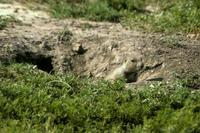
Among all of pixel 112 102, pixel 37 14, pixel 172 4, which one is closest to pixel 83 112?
pixel 112 102

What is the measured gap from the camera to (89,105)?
5.18 metres

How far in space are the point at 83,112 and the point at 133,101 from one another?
0.54 meters

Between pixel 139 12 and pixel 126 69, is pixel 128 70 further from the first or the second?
pixel 139 12

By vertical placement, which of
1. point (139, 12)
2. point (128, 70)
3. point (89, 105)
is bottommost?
point (139, 12)

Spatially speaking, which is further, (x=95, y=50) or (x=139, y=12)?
(x=139, y=12)

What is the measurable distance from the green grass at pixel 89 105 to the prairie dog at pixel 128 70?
2.06 feet

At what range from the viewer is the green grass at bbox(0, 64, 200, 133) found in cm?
474

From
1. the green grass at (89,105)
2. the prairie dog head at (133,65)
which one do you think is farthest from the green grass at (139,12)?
the green grass at (89,105)

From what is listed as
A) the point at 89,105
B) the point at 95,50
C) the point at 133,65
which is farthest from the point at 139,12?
the point at 89,105

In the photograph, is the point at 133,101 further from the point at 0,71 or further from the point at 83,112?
the point at 0,71

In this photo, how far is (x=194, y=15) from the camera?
26.9ft

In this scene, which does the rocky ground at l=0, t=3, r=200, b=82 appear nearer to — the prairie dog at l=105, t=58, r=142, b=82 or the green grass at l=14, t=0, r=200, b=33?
the prairie dog at l=105, t=58, r=142, b=82

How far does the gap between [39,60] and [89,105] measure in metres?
1.64

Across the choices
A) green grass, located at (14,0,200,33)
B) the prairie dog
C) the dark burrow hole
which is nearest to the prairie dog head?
the prairie dog
